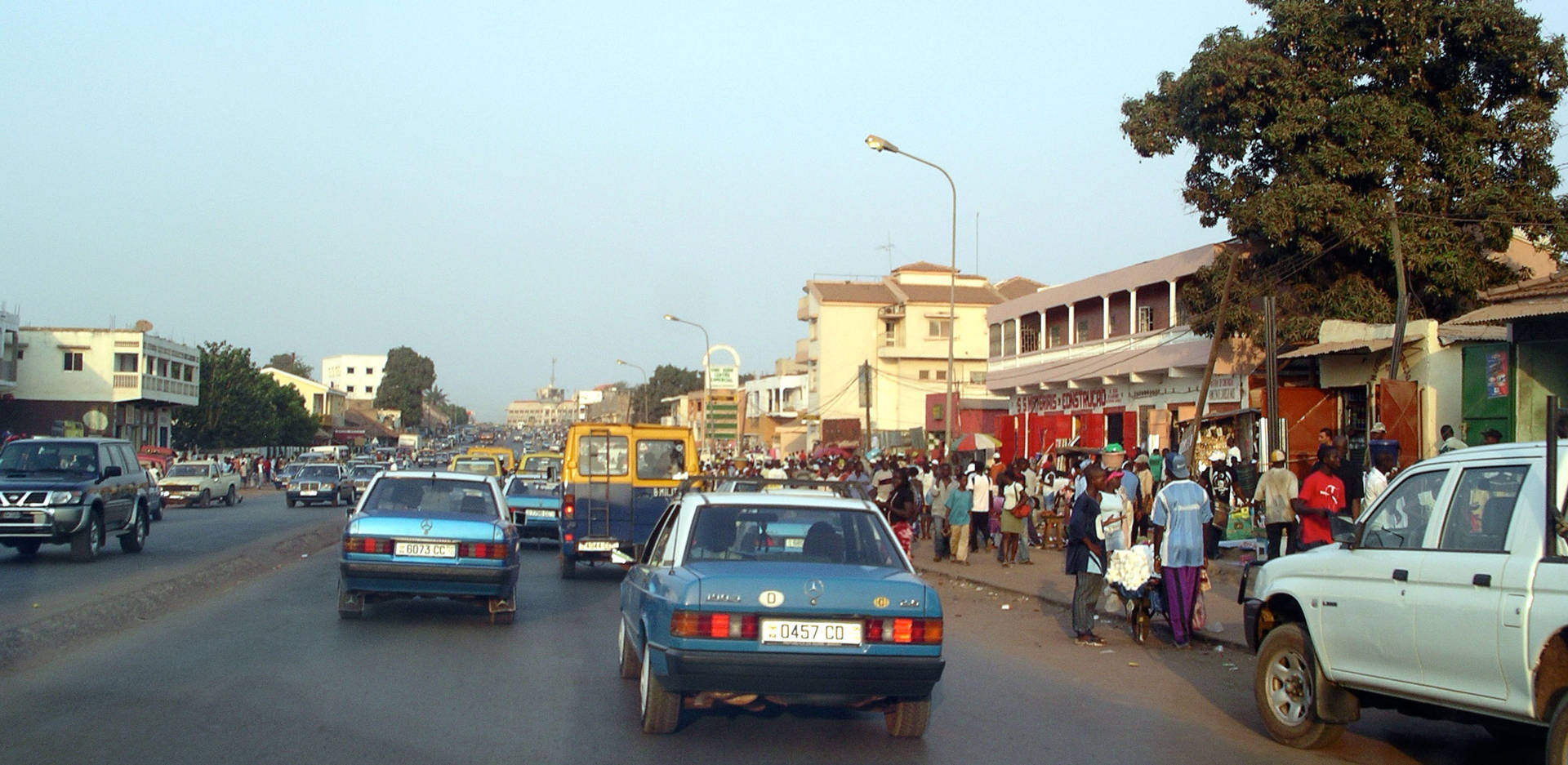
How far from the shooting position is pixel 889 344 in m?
64.2

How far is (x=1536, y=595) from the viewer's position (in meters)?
5.62

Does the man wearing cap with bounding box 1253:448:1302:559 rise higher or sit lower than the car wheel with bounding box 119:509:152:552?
higher

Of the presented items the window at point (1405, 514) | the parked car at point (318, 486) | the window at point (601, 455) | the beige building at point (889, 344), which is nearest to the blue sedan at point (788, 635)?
the window at point (1405, 514)

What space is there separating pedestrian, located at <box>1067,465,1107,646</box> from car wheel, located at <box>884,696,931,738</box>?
464cm

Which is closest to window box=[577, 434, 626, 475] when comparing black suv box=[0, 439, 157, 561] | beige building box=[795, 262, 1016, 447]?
black suv box=[0, 439, 157, 561]

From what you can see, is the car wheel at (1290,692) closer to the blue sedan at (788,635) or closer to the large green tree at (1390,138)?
the blue sedan at (788,635)

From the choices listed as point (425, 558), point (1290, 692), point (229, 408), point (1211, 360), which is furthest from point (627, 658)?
point (229, 408)

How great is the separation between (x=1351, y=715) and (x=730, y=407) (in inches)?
1768

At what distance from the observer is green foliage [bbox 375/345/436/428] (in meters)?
159

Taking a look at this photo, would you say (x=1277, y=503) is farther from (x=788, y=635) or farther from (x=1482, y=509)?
(x=788, y=635)

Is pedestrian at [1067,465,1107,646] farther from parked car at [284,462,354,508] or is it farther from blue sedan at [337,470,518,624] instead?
parked car at [284,462,354,508]

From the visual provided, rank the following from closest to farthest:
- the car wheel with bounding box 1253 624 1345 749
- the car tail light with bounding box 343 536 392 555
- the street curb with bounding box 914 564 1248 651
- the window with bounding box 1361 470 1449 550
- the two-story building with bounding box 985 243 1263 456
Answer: the window with bounding box 1361 470 1449 550 → the car wheel with bounding box 1253 624 1345 749 → the car tail light with bounding box 343 536 392 555 → the street curb with bounding box 914 564 1248 651 → the two-story building with bounding box 985 243 1263 456

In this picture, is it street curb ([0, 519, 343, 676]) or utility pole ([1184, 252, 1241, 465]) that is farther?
utility pole ([1184, 252, 1241, 465])

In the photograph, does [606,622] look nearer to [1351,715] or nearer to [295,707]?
[295,707]
